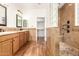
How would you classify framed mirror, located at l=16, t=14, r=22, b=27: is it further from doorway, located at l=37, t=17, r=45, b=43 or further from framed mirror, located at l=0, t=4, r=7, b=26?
doorway, located at l=37, t=17, r=45, b=43

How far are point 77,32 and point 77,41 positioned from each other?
5.7 inches

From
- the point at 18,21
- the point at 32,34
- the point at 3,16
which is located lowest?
the point at 32,34

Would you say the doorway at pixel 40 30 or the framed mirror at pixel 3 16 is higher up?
the framed mirror at pixel 3 16

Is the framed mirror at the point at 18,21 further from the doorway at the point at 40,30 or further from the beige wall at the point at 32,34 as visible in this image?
the doorway at the point at 40,30

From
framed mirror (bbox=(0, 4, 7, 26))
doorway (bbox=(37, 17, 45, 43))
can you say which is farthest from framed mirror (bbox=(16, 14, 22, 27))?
doorway (bbox=(37, 17, 45, 43))

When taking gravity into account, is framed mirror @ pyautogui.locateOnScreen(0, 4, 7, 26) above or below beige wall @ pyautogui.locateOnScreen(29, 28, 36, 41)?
above

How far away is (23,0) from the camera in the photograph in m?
1.39

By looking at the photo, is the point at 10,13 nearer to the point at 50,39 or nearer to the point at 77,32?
the point at 50,39

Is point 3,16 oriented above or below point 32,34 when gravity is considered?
above

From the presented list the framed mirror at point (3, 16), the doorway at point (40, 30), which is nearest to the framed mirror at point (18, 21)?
the framed mirror at point (3, 16)

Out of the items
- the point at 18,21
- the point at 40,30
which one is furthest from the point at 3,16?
the point at 40,30

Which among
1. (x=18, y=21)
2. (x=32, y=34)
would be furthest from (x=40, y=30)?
(x=18, y=21)

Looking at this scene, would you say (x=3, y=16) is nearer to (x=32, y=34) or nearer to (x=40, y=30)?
(x=32, y=34)

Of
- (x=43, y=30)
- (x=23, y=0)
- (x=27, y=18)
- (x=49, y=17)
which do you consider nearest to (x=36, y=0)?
(x=23, y=0)
